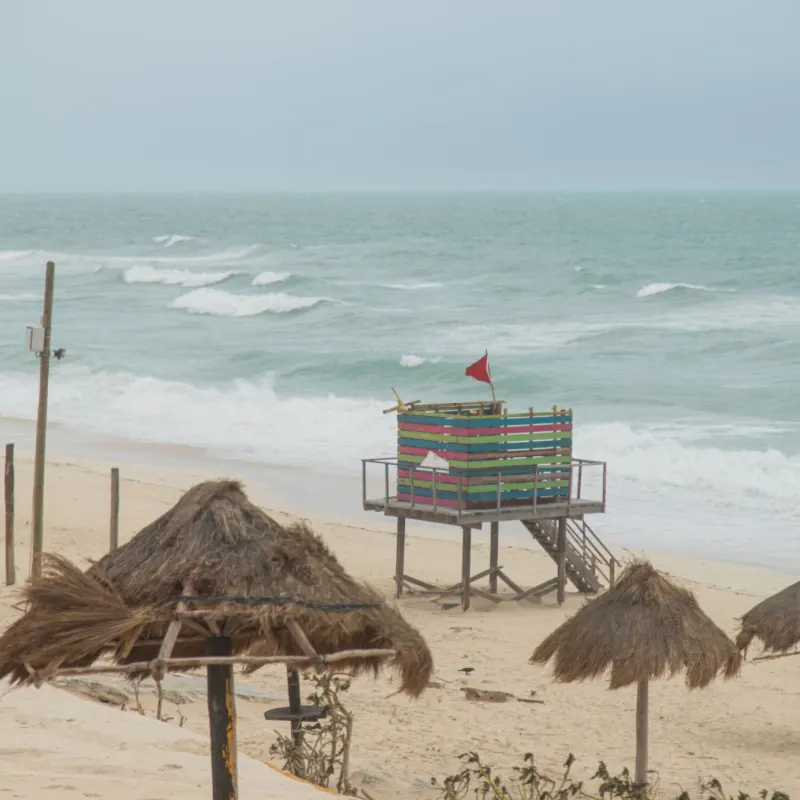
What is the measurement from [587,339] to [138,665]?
46510 millimetres

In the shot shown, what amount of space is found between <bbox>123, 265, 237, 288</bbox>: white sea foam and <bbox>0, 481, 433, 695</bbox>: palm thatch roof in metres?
68.0

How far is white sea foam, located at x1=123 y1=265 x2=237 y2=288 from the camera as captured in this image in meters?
76.6

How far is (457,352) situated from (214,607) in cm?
4435

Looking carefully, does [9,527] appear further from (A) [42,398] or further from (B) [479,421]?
(B) [479,421]

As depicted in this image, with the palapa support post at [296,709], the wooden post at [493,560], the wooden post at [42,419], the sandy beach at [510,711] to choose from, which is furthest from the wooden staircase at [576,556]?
the palapa support post at [296,709]

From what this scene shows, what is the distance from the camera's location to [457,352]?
51.9 metres

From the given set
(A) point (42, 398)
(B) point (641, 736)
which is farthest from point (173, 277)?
(B) point (641, 736)

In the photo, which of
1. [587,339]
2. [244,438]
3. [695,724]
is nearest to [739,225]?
[587,339]

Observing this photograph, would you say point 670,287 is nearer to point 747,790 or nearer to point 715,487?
point 715,487

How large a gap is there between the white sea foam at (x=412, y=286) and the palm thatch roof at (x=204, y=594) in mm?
63604

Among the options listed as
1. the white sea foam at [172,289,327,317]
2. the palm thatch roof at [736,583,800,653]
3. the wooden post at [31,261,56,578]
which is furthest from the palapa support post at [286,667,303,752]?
the white sea foam at [172,289,327,317]

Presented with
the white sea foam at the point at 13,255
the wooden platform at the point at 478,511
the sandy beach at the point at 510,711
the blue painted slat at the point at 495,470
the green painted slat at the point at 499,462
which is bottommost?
the sandy beach at the point at 510,711

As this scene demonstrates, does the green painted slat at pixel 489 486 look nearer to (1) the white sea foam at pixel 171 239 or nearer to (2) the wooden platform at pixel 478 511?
(2) the wooden platform at pixel 478 511

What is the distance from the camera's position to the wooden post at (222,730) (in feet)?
27.4
